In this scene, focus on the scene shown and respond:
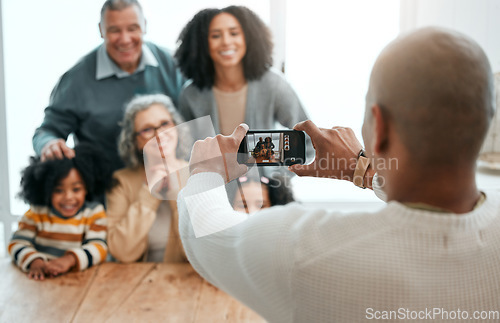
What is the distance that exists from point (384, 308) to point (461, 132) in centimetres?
19

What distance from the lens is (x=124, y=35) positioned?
6.51 feet

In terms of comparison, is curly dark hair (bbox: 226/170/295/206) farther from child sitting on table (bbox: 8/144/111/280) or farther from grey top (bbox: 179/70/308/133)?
child sitting on table (bbox: 8/144/111/280)

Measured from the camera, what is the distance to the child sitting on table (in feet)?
6.35

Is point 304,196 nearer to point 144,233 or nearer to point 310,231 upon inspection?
point 144,233

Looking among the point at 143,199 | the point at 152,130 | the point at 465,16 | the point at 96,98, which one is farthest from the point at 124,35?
the point at 465,16

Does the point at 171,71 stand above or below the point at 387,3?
below

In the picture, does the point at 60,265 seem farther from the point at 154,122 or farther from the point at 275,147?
the point at 275,147

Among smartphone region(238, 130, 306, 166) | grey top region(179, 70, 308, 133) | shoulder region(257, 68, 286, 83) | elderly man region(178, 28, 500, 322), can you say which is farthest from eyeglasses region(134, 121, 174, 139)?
elderly man region(178, 28, 500, 322)

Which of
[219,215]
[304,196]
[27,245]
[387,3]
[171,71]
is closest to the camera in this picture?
[219,215]

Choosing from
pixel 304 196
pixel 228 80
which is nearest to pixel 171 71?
pixel 228 80

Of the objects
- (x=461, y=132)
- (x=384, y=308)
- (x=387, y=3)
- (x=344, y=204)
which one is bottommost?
(x=344, y=204)

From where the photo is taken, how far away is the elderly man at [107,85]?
6.53 ft

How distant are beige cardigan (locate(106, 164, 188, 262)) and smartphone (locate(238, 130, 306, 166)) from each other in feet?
3.89

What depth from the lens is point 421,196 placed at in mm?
490
